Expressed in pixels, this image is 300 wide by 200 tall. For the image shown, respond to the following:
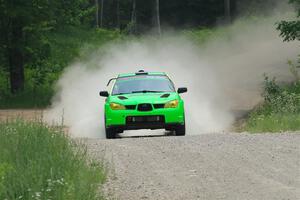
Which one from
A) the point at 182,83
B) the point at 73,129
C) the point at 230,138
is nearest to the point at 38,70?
the point at 182,83

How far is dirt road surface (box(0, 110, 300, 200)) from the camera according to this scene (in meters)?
10.3

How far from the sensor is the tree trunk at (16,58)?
122 ft

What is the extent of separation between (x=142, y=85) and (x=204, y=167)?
8261mm

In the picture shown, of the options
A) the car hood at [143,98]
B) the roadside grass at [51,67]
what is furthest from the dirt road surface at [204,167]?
the roadside grass at [51,67]

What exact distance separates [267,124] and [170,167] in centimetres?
758

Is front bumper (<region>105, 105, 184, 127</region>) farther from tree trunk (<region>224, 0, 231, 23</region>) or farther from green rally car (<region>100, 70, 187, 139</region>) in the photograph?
tree trunk (<region>224, 0, 231, 23</region>)

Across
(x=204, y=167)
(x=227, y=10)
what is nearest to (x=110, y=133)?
(x=204, y=167)

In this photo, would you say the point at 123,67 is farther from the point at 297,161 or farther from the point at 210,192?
the point at 210,192

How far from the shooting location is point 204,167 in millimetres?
12172

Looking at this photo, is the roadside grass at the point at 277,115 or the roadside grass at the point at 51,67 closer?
the roadside grass at the point at 277,115

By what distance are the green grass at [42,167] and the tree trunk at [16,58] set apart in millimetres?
23691

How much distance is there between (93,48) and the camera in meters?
51.2

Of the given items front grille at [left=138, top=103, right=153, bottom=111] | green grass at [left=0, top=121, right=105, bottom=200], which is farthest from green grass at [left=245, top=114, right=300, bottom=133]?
green grass at [left=0, top=121, right=105, bottom=200]

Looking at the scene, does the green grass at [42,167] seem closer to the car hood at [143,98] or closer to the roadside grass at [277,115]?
the car hood at [143,98]
